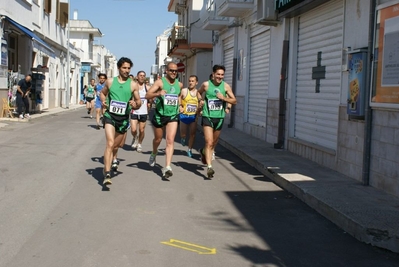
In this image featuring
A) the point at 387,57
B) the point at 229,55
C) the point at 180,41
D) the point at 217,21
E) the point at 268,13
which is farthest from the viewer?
the point at 180,41

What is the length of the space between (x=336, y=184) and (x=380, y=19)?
98.1 inches

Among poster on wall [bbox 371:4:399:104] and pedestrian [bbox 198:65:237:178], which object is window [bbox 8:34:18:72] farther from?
poster on wall [bbox 371:4:399:104]

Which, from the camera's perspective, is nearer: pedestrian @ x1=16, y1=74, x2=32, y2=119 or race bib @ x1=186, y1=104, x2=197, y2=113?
race bib @ x1=186, y1=104, x2=197, y2=113

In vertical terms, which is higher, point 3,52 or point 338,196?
point 3,52

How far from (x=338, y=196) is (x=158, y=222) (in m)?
2.57

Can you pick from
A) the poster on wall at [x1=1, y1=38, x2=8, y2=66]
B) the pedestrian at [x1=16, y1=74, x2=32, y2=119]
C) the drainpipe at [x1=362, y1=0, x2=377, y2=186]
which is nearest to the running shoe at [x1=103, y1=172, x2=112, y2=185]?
the drainpipe at [x1=362, y1=0, x2=377, y2=186]

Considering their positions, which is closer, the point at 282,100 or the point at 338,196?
the point at 338,196

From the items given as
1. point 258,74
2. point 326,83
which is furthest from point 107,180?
point 258,74

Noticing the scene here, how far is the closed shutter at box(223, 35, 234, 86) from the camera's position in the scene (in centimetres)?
2181

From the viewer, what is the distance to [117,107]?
849 centimetres

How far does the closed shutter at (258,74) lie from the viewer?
640 inches

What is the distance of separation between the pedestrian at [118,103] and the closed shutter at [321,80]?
3918mm

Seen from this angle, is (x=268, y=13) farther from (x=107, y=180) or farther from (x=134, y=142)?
(x=107, y=180)

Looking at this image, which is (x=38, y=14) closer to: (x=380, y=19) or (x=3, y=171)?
(x=3, y=171)
